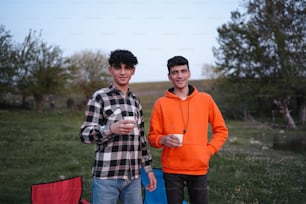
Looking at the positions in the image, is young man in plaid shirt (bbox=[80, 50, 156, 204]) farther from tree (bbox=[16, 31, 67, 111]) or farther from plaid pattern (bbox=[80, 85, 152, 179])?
tree (bbox=[16, 31, 67, 111])

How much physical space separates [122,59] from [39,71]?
36056mm

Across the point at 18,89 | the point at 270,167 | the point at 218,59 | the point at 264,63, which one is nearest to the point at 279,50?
the point at 264,63

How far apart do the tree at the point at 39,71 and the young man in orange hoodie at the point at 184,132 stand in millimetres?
34359

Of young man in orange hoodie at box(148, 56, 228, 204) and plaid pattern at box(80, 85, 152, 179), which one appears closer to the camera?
plaid pattern at box(80, 85, 152, 179)

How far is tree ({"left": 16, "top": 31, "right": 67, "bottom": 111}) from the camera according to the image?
36031 mm

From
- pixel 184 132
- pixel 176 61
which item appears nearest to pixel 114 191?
pixel 184 132

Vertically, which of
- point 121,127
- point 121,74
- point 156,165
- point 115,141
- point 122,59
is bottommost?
point 156,165

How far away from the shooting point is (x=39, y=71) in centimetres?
3697

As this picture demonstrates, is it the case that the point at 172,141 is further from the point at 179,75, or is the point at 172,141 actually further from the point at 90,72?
the point at 90,72

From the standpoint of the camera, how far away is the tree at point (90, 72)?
4388cm

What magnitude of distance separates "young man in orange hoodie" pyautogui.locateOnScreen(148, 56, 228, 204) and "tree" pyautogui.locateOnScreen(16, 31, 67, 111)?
113 feet

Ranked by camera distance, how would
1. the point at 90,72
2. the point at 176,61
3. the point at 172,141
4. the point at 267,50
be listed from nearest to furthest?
the point at 172,141
the point at 176,61
the point at 267,50
the point at 90,72

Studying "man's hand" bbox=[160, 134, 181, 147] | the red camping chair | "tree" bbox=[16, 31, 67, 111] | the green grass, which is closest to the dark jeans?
"man's hand" bbox=[160, 134, 181, 147]

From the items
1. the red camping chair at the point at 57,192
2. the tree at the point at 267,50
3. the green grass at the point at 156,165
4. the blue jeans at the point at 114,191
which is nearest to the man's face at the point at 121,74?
the blue jeans at the point at 114,191
